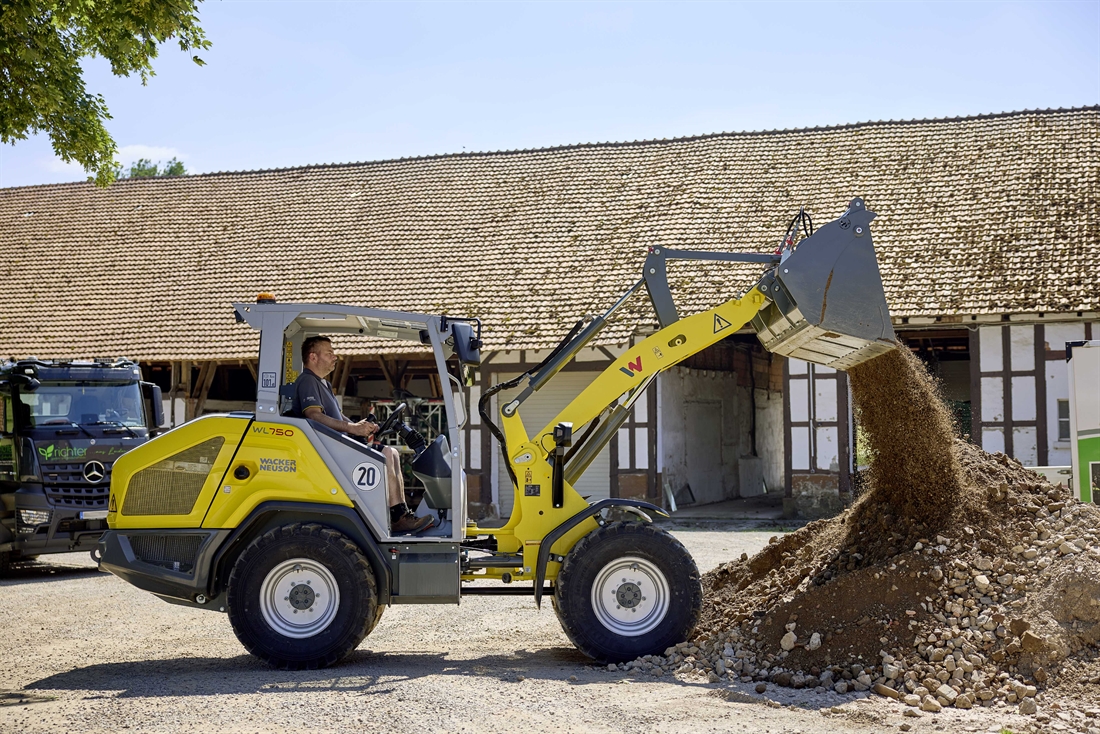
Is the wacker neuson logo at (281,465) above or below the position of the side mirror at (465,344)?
below

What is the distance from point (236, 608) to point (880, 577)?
14.2 ft

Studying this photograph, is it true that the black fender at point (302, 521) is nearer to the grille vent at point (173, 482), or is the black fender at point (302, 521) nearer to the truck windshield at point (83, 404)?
the grille vent at point (173, 482)

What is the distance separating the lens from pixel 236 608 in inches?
279

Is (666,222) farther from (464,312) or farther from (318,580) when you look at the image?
(318,580)

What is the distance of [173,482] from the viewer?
7.32 m

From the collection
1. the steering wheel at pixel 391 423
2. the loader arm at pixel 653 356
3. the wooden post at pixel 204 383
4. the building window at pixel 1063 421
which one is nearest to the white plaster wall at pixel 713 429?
the building window at pixel 1063 421

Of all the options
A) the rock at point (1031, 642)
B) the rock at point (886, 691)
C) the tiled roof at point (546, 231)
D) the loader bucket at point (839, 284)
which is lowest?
the rock at point (886, 691)

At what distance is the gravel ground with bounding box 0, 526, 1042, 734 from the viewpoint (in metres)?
5.71

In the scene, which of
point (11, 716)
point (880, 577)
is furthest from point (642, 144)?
point (11, 716)

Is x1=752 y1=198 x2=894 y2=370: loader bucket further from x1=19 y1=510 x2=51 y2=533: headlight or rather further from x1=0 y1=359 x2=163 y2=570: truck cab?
x1=19 y1=510 x2=51 y2=533: headlight

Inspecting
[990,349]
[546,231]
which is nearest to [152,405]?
[546,231]

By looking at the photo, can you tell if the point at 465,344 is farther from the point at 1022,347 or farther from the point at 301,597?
the point at 1022,347

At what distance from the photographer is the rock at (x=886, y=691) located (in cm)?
622

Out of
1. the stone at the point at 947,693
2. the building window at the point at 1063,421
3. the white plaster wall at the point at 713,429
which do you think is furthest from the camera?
the white plaster wall at the point at 713,429
